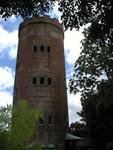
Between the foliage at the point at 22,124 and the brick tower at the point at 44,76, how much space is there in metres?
20.2

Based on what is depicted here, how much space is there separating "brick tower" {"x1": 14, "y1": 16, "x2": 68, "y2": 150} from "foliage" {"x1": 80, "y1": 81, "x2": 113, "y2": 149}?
7.63 ft

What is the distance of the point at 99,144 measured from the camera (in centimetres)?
3158

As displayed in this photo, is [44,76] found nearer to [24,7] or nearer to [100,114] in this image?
[100,114]

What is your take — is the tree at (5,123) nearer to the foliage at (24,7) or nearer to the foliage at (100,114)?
the foliage at (24,7)

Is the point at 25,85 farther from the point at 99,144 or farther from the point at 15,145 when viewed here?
the point at 15,145

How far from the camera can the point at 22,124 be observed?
9.98m

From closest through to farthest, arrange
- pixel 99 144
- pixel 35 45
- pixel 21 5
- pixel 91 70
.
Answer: pixel 21 5, pixel 91 70, pixel 99 144, pixel 35 45

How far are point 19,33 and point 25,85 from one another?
6.01 metres

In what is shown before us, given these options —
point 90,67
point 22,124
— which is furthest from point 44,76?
point 22,124

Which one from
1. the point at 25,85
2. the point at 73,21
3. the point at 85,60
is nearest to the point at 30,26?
the point at 25,85

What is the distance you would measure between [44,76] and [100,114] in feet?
20.0

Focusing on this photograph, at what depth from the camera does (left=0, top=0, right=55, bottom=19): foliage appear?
8891 millimetres

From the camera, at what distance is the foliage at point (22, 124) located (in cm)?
962

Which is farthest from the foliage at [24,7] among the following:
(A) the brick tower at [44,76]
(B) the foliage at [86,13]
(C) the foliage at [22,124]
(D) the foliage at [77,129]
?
(D) the foliage at [77,129]
